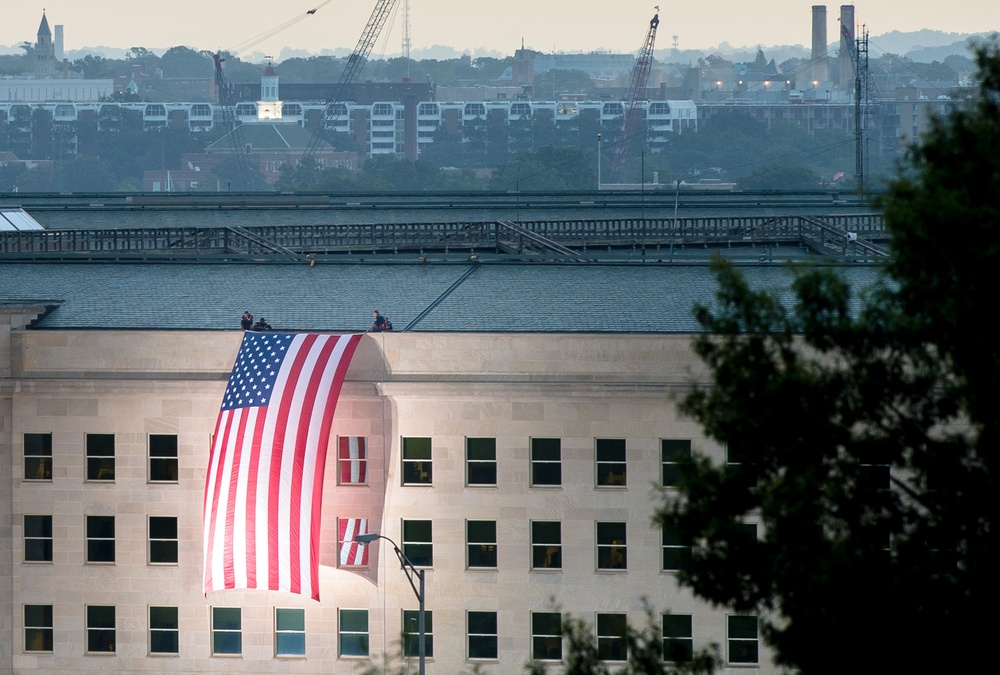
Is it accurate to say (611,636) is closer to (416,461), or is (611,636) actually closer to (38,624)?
(416,461)

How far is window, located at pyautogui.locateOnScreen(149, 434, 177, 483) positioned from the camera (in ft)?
209

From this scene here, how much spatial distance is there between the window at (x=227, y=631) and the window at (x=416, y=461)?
6770mm

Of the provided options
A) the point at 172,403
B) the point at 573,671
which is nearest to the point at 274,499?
the point at 172,403

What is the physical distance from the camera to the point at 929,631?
3128cm

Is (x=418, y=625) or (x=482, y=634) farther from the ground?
(x=418, y=625)

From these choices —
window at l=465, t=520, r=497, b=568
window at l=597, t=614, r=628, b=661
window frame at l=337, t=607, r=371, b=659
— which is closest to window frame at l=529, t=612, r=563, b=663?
window at l=597, t=614, r=628, b=661

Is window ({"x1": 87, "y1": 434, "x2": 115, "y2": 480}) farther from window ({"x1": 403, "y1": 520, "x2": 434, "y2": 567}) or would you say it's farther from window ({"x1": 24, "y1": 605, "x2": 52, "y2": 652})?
window ({"x1": 403, "y1": 520, "x2": 434, "y2": 567})

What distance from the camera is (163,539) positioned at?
63.9 m

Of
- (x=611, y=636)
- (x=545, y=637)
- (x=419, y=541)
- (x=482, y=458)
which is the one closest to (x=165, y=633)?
(x=419, y=541)

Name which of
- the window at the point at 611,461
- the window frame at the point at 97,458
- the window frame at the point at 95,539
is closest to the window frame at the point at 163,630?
the window frame at the point at 95,539

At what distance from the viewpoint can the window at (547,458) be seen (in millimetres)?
62344

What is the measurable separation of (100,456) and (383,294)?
11.9 m

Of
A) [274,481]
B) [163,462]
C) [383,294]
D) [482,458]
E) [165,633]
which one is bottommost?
[165,633]

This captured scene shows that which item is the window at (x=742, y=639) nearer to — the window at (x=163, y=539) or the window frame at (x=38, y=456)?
the window at (x=163, y=539)
